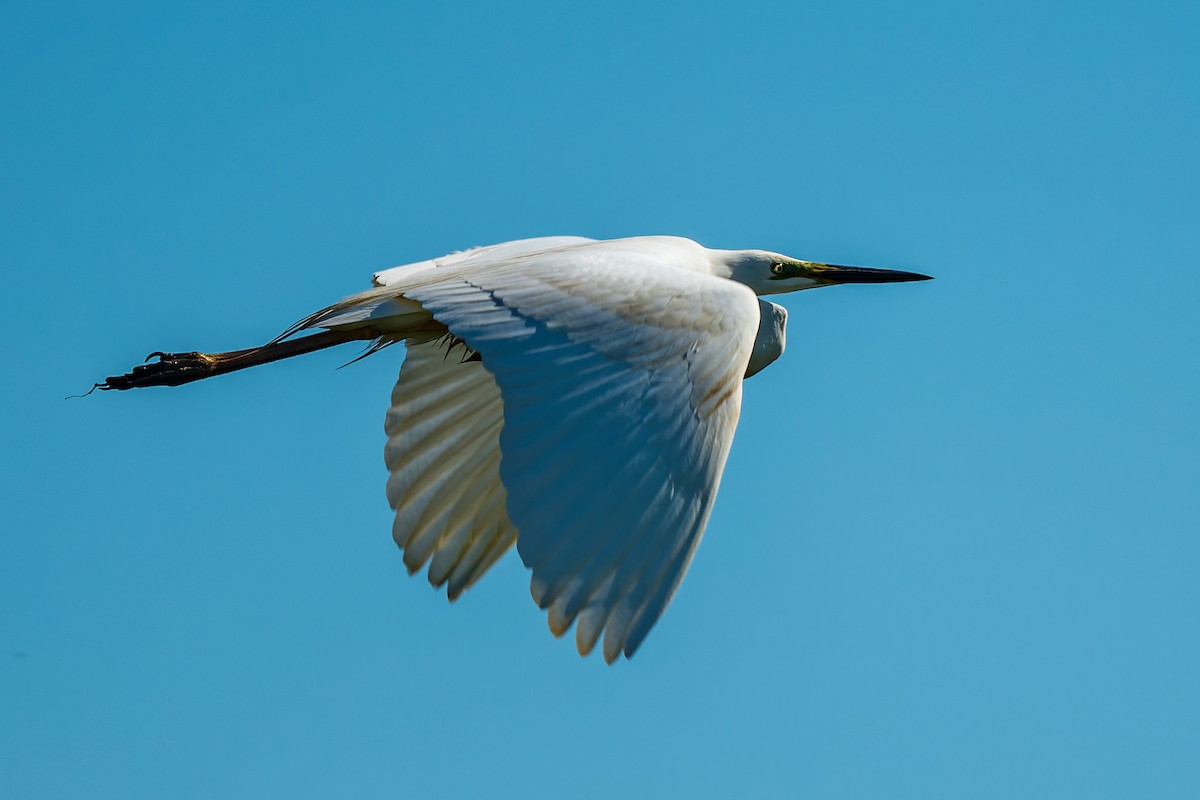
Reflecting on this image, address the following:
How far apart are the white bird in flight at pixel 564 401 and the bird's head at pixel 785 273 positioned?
5.9 inches

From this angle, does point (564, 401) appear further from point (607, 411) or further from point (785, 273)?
point (785, 273)

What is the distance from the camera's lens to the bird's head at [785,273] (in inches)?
366

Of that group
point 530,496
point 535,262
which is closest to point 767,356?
point 535,262

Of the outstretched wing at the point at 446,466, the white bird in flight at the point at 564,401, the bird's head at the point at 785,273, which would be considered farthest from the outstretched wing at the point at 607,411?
the bird's head at the point at 785,273

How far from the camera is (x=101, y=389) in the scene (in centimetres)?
905

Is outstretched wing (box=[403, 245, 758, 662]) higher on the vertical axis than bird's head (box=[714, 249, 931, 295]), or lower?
lower

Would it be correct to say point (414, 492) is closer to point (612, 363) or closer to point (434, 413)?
point (434, 413)

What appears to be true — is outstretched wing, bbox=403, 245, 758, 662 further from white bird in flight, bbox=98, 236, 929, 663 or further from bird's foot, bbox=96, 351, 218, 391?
bird's foot, bbox=96, 351, 218, 391

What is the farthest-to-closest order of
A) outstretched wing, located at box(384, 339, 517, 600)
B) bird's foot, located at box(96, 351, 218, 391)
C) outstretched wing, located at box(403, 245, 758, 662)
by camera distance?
bird's foot, located at box(96, 351, 218, 391), outstretched wing, located at box(384, 339, 517, 600), outstretched wing, located at box(403, 245, 758, 662)

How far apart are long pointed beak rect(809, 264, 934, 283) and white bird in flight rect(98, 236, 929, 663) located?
2.78ft

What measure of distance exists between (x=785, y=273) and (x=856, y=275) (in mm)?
624

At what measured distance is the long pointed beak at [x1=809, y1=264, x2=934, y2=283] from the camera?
32.0ft

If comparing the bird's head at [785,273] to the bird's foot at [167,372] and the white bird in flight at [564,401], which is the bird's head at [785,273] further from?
the bird's foot at [167,372]

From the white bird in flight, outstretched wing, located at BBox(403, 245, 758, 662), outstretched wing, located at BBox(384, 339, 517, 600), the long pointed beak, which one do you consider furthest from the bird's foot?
the long pointed beak
